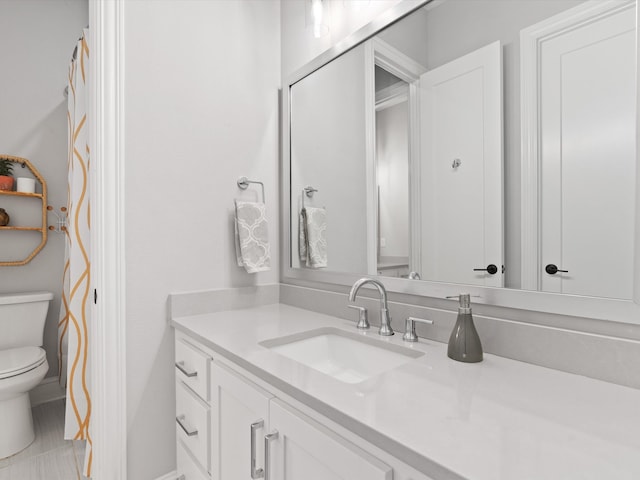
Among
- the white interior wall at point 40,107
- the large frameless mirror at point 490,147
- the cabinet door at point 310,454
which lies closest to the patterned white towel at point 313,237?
the large frameless mirror at point 490,147

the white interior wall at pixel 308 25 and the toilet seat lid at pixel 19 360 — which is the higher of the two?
the white interior wall at pixel 308 25

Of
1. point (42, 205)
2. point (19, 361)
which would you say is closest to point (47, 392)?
point (19, 361)

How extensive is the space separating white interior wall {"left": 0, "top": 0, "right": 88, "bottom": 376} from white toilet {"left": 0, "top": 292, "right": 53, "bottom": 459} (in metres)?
0.21

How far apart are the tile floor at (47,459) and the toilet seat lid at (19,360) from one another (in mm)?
405

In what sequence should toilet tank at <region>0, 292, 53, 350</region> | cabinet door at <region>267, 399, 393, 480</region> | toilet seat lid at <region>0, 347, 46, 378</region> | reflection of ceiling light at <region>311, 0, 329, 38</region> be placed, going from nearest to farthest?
cabinet door at <region>267, 399, 393, 480</region> → reflection of ceiling light at <region>311, 0, 329, 38</region> → toilet seat lid at <region>0, 347, 46, 378</region> → toilet tank at <region>0, 292, 53, 350</region>

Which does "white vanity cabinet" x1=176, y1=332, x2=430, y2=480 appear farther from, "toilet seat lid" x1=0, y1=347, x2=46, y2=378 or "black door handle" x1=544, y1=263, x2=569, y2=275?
"toilet seat lid" x1=0, y1=347, x2=46, y2=378

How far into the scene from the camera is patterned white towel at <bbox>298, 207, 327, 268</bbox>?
61.2 inches

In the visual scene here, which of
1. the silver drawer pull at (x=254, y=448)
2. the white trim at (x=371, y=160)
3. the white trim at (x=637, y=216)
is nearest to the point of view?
the white trim at (x=637, y=216)

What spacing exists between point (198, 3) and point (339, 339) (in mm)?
1499

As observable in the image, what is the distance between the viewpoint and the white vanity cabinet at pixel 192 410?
3.66 ft

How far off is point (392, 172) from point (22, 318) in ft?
7.55

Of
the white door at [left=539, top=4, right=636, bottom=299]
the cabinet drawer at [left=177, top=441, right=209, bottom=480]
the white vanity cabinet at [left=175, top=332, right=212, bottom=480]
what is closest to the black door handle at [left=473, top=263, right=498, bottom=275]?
the white door at [left=539, top=4, right=636, bottom=299]

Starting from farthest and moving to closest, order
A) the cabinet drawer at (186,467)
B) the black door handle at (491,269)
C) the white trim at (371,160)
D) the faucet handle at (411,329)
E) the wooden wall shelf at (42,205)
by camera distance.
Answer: the wooden wall shelf at (42,205)
the white trim at (371,160)
the cabinet drawer at (186,467)
the faucet handle at (411,329)
the black door handle at (491,269)

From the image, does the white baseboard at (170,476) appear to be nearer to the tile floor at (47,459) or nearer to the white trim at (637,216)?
the tile floor at (47,459)
